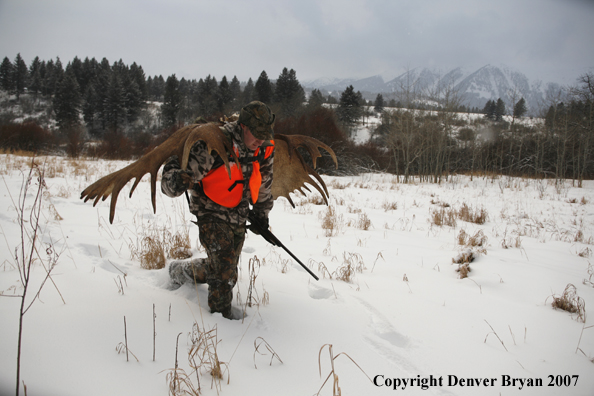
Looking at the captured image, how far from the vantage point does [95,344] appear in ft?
5.67

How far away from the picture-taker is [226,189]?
233cm

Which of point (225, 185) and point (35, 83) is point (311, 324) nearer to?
point (225, 185)

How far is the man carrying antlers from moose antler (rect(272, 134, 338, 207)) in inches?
19.5

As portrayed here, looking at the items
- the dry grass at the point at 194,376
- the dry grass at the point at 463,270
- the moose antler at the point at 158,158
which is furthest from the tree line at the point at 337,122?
the dry grass at the point at 463,270

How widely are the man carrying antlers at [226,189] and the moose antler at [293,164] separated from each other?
19.5 inches

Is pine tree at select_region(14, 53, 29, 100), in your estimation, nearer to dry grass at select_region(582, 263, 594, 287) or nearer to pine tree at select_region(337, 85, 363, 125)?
pine tree at select_region(337, 85, 363, 125)

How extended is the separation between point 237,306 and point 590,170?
2805 cm

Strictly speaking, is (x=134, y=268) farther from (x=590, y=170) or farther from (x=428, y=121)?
(x=590, y=170)

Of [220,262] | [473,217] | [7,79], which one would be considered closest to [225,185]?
[220,262]

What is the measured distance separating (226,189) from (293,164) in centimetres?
104

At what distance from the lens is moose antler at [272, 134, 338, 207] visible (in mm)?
2967

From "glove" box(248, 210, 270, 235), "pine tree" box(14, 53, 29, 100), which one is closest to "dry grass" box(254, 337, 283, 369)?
"glove" box(248, 210, 270, 235)

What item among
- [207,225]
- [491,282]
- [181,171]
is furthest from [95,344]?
[491,282]

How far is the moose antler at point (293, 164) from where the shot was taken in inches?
117
